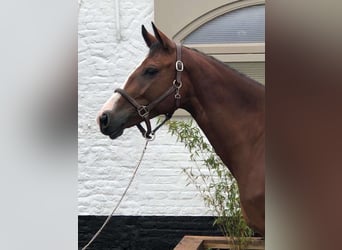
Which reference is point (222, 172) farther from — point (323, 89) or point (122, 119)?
point (323, 89)

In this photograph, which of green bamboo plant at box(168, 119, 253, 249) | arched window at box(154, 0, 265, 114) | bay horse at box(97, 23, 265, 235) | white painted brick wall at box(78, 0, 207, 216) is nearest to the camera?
bay horse at box(97, 23, 265, 235)

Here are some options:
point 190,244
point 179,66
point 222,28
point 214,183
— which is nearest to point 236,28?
point 222,28

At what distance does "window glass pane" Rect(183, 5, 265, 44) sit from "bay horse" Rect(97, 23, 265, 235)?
1126 millimetres

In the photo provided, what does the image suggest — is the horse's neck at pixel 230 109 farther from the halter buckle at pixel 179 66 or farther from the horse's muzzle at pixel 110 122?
the horse's muzzle at pixel 110 122

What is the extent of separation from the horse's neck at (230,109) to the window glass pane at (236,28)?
1.16 m

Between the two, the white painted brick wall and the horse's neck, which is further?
the white painted brick wall

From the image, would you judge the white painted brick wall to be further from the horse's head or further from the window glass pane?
the horse's head

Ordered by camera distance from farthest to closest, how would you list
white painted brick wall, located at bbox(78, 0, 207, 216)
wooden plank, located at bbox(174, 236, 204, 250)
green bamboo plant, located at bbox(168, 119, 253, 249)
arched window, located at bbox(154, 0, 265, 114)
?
white painted brick wall, located at bbox(78, 0, 207, 216), arched window, located at bbox(154, 0, 265, 114), green bamboo plant, located at bbox(168, 119, 253, 249), wooden plank, located at bbox(174, 236, 204, 250)

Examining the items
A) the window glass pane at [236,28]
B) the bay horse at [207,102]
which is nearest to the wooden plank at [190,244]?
the bay horse at [207,102]

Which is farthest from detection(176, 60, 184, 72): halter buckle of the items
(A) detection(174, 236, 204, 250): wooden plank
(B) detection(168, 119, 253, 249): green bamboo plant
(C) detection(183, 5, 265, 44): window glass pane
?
(C) detection(183, 5, 265, 44): window glass pane

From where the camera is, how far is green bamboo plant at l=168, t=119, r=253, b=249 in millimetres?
3104

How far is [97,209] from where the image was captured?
369 centimetres

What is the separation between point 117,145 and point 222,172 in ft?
2.45

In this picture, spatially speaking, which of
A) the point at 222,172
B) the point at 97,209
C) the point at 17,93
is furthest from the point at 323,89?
the point at 97,209
